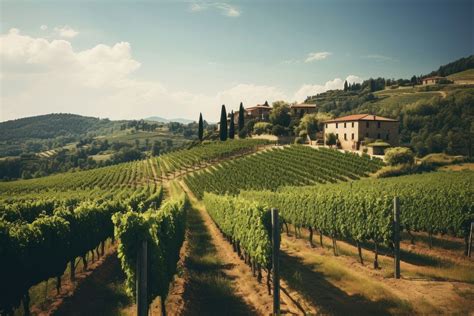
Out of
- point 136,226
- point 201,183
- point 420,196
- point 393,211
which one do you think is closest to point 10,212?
point 136,226

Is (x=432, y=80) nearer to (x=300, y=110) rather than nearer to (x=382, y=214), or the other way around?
(x=300, y=110)

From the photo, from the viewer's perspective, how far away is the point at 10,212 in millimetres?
24453

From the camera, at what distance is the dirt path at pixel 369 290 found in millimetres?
11562

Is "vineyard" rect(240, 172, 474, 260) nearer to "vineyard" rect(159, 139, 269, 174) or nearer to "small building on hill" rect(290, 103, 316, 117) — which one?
"vineyard" rect(159, 139, 269, 174)

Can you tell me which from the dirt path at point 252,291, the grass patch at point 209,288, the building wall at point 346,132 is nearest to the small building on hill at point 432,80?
the building wall at point 346,132

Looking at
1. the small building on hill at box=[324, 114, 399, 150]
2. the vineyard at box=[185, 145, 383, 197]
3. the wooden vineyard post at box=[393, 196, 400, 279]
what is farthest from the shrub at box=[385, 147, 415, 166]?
the wooden vineyard post at box=[393, 196, 400, 279]

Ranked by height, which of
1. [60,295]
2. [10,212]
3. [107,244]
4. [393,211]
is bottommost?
[107,244]

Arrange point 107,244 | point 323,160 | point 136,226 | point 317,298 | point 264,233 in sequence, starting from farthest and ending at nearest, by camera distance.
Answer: point 323,160, point 107,244, point 264,233, point 317,298, point 136,226

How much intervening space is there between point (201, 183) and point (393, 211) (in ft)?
158

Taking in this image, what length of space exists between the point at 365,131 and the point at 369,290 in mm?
63501

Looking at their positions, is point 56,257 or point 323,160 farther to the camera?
point 323,160

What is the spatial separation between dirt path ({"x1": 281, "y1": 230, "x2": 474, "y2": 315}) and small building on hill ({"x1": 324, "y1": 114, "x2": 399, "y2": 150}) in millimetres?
56761

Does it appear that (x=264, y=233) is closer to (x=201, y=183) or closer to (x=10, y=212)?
(x=10, y=212)

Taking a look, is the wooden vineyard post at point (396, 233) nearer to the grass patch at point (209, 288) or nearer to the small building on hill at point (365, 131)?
the grass patch at point (209, 288)
